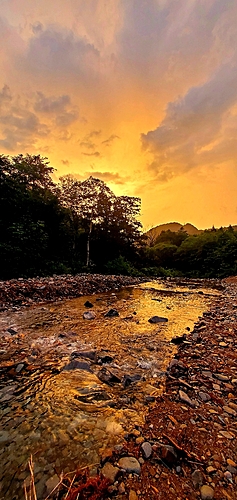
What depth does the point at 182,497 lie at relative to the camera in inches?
61.7

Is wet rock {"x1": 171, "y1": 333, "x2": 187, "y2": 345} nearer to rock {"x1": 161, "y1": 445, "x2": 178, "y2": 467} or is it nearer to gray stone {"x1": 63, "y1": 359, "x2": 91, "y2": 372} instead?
gray stone {"x1": 63, "y1": 359, "x2": 91, "y2": 372}

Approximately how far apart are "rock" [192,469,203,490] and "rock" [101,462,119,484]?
2.10ft

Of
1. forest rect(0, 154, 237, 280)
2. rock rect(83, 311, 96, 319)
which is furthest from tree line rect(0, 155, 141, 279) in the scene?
rock rect(83, 311, 96, 319)

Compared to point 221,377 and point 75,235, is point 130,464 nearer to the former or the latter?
point 221,377

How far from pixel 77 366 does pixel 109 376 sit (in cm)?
64

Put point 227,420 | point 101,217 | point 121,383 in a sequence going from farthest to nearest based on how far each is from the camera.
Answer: point 101,217 < point 121,383 < point 227,420

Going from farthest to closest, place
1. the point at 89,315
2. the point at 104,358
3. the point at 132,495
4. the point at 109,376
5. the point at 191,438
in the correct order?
the point at 89,315
the point at 104,358
the point at 109,376
the point at 191,438
the point at 132,495

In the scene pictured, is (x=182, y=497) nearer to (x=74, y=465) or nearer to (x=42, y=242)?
(x=74, y=465)

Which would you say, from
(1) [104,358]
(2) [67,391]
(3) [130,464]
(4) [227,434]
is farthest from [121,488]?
(1) [104,358]

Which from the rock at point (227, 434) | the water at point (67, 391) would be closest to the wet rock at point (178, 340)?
the water at point (67, 391)

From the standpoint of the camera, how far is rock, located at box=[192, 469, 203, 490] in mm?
1647

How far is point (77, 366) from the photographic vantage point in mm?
3621

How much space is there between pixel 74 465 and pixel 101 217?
24.4 meters

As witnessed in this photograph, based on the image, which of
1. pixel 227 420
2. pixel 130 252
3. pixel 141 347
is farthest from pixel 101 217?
pixel 227 420
